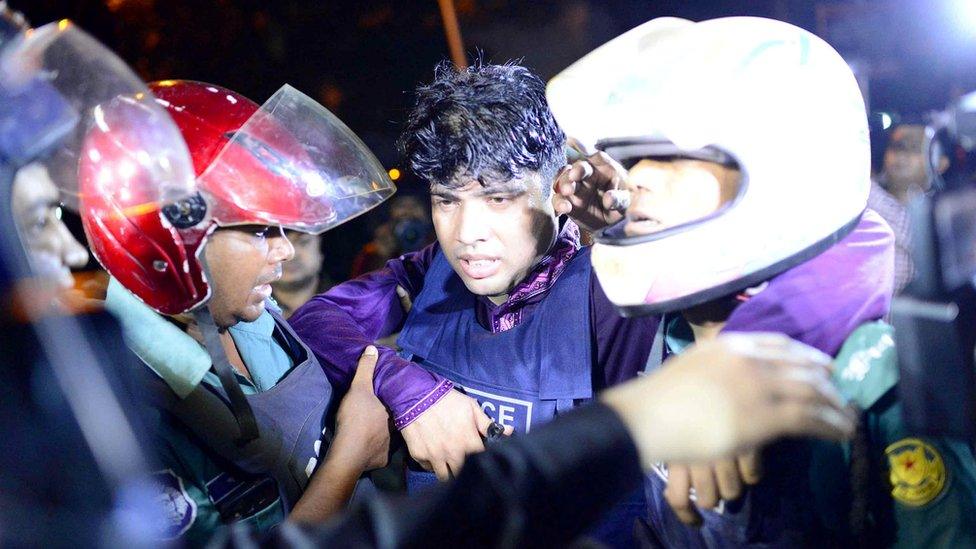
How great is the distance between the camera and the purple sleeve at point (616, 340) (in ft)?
6.91

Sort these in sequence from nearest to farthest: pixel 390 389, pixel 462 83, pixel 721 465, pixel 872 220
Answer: pixel 721 465 → pixel 872 220 → pixel 390 389 → pixel 462 83

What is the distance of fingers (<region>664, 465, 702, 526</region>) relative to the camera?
1.60m

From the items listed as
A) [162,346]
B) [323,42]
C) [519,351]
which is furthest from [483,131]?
[323,42]

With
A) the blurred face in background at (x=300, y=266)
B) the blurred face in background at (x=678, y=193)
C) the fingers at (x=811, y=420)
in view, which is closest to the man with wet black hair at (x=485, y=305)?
the blurred face in background at (x=678, y=193)

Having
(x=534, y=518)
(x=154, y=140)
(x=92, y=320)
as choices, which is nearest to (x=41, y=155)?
(x=92, y=320)

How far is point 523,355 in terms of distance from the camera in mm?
2379

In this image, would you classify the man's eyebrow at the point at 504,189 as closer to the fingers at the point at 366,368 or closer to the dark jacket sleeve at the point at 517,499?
the fingers at the point at 366,368

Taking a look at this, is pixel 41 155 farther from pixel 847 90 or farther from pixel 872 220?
pixel 872 220

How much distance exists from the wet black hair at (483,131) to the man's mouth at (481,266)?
0.85 feet

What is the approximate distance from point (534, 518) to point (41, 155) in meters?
1.13

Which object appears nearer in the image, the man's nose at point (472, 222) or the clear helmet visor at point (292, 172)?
the clear helmet visor at point (292, 172)

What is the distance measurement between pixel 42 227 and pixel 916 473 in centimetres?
180

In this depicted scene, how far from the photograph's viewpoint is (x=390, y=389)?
7.59 ft

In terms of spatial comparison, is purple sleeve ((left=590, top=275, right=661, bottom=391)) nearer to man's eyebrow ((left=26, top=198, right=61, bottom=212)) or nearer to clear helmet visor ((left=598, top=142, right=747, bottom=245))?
clear helmet visor ((left=598, top=142, right=747, bottom=245))
